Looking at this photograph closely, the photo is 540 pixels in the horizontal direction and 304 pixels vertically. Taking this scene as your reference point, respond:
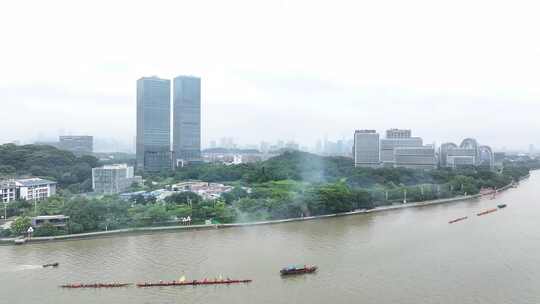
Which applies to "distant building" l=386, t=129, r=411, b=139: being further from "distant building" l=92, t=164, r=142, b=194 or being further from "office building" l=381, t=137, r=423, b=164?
"distant building" l=92, t=164, r=142, b=194

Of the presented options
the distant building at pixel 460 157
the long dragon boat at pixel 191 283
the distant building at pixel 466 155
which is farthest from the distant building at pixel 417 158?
the long dragon boat at pixel 191 283

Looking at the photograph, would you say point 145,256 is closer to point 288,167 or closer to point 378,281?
point 378,281

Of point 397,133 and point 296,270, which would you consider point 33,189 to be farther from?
point 397,133

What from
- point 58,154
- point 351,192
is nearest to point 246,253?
point 351,192

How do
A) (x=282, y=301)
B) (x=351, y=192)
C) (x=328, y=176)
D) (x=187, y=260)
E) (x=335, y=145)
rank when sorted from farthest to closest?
(x=335, y=145) → (x=328, y=176) → (x=351, y=192) → (x=187, y=260) → (x=282, y=301)

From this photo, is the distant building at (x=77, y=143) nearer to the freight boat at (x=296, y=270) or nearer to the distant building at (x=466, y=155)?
the distant building at (x=466, y=155)

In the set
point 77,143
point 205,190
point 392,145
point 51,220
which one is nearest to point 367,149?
point 392,145
